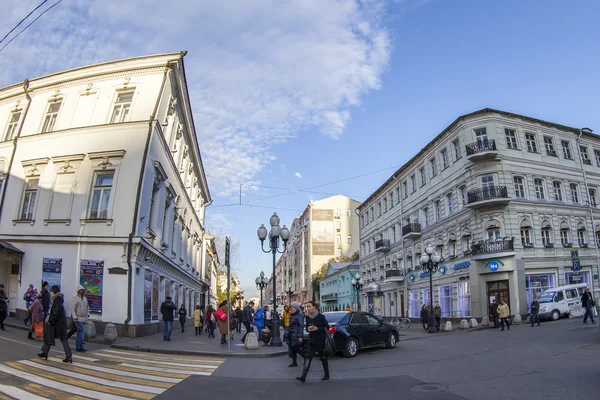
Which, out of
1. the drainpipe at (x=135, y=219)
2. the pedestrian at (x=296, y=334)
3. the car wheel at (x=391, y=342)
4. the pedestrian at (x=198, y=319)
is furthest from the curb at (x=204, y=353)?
the pedestrian at (x=198, y=319)

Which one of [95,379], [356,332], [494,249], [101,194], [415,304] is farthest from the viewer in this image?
[415,304]

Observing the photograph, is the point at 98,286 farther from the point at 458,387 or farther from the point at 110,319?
the point at 458,387

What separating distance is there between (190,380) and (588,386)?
725cm

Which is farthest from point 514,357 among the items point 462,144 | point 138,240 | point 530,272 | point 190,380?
point 462,144

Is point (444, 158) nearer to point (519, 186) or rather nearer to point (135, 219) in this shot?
point (519, 186)

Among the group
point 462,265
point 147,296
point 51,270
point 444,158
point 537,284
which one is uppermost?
point 444,158

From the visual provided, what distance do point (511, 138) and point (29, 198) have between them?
30.6 m

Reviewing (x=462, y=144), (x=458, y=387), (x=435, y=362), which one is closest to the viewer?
(x=458, y=387)

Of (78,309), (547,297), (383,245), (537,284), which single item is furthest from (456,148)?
(78,309)

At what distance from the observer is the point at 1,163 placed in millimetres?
23156

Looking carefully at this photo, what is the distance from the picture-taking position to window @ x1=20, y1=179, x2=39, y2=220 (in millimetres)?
21438

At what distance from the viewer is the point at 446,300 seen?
35406 millimetres

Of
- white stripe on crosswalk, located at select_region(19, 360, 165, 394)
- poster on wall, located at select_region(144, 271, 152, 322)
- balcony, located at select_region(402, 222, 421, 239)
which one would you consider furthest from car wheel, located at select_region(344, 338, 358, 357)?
balcony, located at select_region(402, 222, 421, 239)

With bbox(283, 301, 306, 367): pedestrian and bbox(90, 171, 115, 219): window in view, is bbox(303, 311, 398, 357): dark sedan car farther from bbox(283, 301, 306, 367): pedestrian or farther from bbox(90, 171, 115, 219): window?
bbox(90, 171, 115, 219): window
